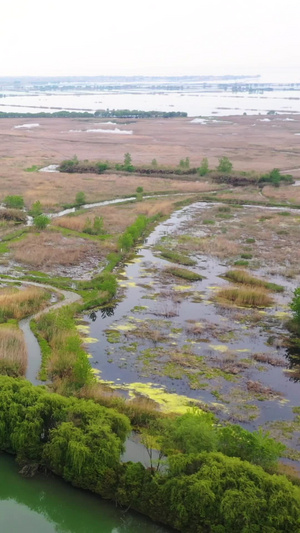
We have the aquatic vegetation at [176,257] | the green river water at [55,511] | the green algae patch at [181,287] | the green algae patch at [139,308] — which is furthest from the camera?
the aquatic vegetation at [176,257]

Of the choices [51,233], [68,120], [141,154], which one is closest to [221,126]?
[68,120]

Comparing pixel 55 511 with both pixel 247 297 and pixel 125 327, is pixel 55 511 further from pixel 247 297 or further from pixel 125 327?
pixel 247 297

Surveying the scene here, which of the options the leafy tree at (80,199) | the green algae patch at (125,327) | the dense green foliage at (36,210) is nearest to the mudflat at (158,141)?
the leafy tree at (80,199)

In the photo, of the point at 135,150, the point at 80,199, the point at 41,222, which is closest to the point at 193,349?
the point at 41,222

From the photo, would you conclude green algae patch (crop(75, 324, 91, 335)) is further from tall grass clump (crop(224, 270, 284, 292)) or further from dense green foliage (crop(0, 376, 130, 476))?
tall grass clump (crop(224, 270, 284, 292))

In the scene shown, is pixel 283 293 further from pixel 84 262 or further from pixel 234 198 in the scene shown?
pixel 234 198

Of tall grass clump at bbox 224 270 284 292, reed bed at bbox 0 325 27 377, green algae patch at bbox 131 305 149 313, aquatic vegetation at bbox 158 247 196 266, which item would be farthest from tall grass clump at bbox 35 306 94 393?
aquatic vegetation at bbox 158 247 196 266

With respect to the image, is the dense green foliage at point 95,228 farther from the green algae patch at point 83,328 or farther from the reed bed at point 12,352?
the reed bed at point 12,352
